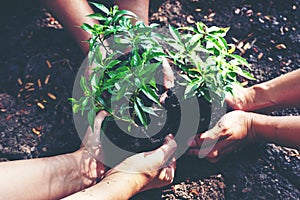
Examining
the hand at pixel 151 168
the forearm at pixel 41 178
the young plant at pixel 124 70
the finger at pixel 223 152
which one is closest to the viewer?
the young plant at pixel 124 70

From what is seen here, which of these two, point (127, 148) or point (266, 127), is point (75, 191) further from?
point (266, 127)

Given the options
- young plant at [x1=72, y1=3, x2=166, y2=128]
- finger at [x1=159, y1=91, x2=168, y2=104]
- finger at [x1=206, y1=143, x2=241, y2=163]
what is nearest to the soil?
finger at [x1=206, y1=143, x2=241, y2=163]

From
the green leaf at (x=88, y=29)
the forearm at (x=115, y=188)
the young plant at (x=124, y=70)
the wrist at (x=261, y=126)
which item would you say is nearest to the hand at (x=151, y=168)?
the forearm at (x=115, y=188)

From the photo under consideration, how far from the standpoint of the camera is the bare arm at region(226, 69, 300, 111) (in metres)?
1.58

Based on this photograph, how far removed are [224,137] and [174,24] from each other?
0.59 meters

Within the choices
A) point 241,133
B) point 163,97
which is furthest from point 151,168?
point 241,133

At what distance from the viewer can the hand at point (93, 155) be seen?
1577 mm

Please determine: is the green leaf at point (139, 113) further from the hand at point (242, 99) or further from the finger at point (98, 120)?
the hand at point (242, 99)

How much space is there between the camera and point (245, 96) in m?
1.67

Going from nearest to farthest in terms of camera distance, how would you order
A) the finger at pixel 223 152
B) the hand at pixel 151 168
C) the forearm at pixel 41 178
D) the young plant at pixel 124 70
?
the young plant at pixel 124 70 < the forearm at pixel 41 178 < the hand at pixel 151 168 < the finger at pixel 223 152

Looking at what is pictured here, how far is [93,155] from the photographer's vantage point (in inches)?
63.0

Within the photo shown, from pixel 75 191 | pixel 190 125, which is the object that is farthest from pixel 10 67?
pixel 190 125

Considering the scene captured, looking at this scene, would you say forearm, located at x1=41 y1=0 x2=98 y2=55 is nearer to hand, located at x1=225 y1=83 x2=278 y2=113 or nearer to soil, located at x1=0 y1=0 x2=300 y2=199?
soil, located at x1=0 y1=0 x2=300 y2=199

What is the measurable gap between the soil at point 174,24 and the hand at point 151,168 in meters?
0.11
